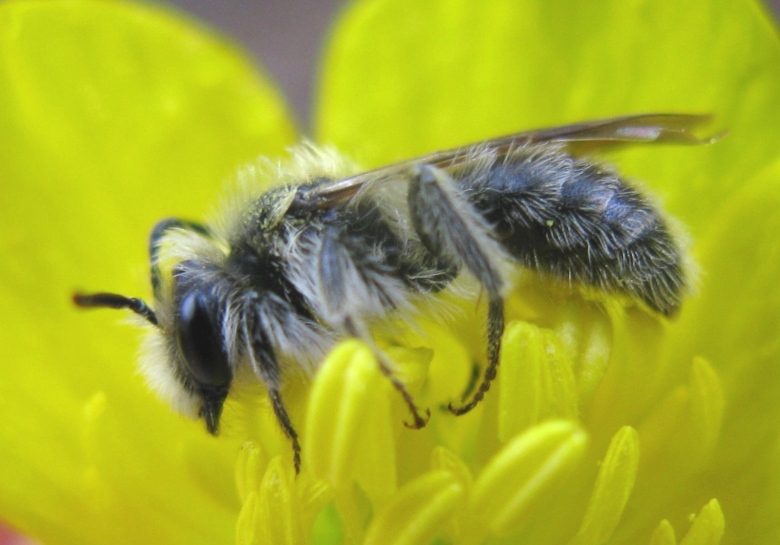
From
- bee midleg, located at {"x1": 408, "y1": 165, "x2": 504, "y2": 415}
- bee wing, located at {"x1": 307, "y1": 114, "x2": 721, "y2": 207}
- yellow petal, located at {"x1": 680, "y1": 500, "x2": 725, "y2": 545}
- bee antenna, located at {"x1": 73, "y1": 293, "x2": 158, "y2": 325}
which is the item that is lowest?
yellow petal, located at {"x1": 680, "y1": 500, "x2": 725, "y2": 545}

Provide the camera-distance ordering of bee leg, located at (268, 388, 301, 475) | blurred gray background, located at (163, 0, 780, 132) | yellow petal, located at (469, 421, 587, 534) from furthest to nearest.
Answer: blurred gray background, located at (163, 0, 780, 132) → bee leg, located at (268, 388, 301, 475) → yellow petal, located at (469, 421, 587, 534)

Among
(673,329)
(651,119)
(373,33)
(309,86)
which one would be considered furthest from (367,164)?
(309,86)

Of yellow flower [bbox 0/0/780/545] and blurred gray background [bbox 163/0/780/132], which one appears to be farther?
blurred gray background [bbox 163/0/780/132]

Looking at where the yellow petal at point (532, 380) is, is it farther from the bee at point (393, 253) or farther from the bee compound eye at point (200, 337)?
the bee compound eye at point (200, 337)

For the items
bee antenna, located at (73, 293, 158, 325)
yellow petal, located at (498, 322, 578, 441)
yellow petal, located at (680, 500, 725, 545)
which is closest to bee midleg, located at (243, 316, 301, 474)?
bee antenna, located at (73, 293, 158, 325)

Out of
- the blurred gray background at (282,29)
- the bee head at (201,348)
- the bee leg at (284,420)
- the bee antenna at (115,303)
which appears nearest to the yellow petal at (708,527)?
the bee leg at (284,420)

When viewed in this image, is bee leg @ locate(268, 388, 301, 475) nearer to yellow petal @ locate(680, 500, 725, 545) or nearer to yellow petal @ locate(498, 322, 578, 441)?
yellow petal @ locate(498, 322, 578, 441)

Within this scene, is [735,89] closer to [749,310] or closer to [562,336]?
[749,310]

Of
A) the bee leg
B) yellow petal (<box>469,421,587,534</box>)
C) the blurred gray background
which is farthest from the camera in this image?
the blurred gray background
